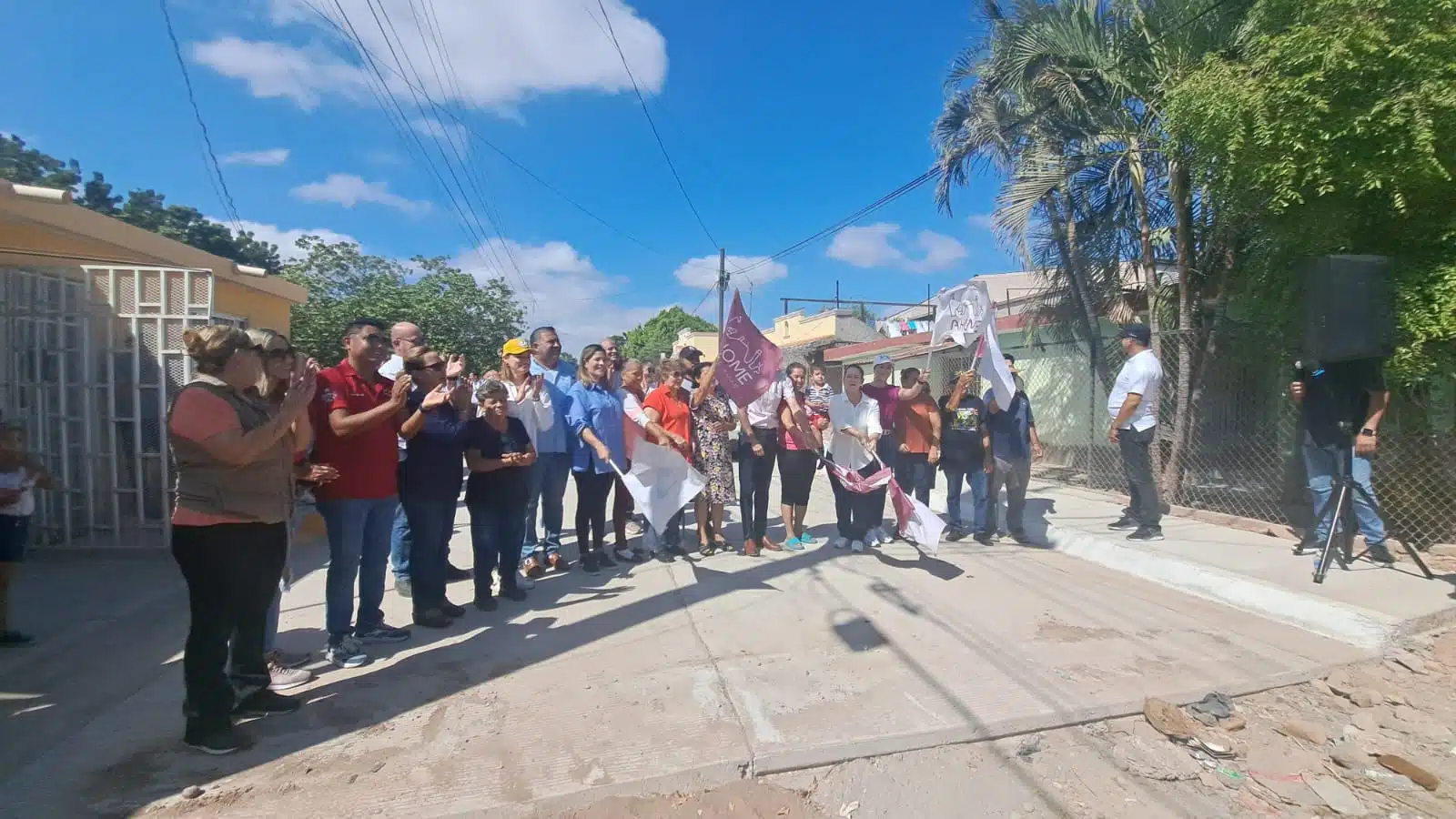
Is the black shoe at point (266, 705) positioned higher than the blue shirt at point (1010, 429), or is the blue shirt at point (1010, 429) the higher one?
the blue shirt at point (1010, 429)

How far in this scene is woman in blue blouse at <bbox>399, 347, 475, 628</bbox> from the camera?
4.37 m

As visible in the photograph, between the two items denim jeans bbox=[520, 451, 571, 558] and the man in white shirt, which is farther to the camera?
the man in white shirt

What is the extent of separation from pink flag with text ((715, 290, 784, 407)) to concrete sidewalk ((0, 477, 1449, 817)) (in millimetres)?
1490

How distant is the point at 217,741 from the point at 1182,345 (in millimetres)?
8502

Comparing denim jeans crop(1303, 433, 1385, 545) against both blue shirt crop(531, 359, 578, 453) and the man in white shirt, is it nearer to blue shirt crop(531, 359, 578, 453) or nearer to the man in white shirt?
the man in white shirt

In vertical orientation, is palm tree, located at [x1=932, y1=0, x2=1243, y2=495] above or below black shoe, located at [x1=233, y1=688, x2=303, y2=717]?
above

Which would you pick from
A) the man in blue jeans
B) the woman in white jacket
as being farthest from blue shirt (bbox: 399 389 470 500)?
the man in blue jeans

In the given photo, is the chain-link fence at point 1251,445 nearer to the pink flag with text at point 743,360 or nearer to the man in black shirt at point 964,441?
the man in black shirt at point 964,441

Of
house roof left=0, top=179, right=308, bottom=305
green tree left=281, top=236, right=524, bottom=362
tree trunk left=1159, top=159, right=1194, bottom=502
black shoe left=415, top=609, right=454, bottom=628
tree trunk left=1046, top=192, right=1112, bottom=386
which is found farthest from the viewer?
green tree left=281, top=236, right=524, bottom=362

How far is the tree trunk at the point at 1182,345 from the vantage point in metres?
7.94

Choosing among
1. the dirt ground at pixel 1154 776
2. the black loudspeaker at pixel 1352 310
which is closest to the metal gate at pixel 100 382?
the dirt ground at pixel 1154 776

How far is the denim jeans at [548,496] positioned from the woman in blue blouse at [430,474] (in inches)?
48.3

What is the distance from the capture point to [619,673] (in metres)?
3.96

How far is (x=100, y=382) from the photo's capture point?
21.0 ft
